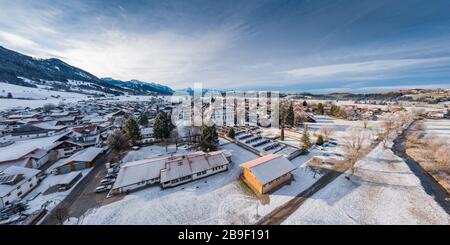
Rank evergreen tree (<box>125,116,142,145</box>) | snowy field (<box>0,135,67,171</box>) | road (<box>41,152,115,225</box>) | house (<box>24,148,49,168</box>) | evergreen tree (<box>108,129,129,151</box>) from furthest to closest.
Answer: evergreen tree (<box>125,116,142,145</box>)
snowy field (<box>0,135,67,171</box>)
evergreen tree (<box>108,129,129,151</box>)
house (<box>24,148,49,168</box>)
road (<box>41,152,115,225</box>)

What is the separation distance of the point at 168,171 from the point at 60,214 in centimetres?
901

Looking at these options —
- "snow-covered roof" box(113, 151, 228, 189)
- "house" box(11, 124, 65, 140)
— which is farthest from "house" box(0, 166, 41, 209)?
"house" box(11, 124, 65, 140)

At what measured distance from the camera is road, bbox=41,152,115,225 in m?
14.2

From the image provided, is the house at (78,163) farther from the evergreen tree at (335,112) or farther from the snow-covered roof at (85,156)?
the evergreen tree at (335,112)

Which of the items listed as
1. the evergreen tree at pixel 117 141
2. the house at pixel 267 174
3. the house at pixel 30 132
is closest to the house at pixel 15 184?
the evergreen tree at pixel 117 141

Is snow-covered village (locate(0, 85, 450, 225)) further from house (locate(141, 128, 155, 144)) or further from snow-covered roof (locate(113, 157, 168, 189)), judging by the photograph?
house (locate(141, 128, 155, 144))

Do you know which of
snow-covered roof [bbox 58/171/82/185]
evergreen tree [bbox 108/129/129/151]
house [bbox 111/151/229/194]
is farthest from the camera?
evergreen tree [bbox 108/129/129/151]

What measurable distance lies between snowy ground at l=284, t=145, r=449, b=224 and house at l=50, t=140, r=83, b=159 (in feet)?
102

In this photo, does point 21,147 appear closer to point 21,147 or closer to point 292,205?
point 21,147

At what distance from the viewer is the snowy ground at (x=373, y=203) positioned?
13.6 meters

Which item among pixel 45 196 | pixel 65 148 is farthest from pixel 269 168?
pixel 65 148

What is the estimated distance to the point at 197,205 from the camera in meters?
15.1
